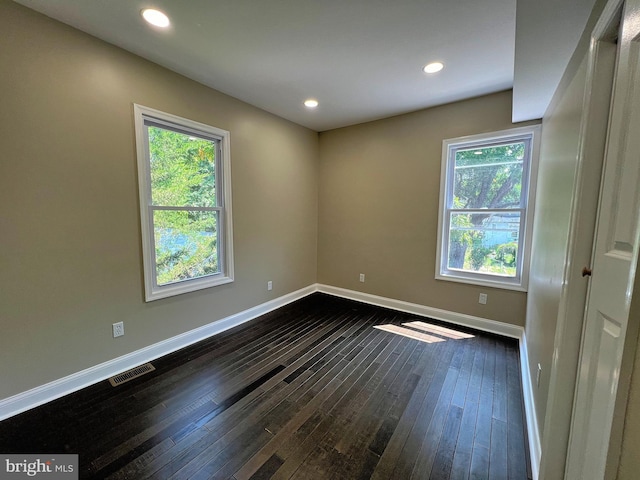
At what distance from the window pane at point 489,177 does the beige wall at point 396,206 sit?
0.24m

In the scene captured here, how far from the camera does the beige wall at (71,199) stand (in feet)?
5.47

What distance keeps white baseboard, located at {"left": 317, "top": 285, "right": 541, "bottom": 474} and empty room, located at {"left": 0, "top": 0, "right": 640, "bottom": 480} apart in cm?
4

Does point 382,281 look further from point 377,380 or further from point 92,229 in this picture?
point 92,229

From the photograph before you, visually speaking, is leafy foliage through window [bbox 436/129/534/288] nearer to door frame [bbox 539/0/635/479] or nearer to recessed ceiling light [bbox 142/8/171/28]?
door frame [bbox 539/0/635/479]

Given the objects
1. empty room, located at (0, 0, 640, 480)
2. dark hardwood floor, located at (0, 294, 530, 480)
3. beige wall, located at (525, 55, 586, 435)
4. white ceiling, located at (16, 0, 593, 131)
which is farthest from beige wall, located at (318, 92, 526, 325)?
beige wall, located at (525, 55, 586, 435)

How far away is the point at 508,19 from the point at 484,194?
176cm

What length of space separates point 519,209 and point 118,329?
4098 mm

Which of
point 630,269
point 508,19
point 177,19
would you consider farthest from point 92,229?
point 508,19

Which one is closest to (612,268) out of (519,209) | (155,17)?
(519,209)

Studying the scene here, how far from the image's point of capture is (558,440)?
1.17 m

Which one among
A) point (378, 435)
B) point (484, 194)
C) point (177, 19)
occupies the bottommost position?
point (378, 435)

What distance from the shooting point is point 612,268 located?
887 mm

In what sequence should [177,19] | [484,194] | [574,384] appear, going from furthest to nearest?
[484,194] → [177,19] → [574,384]

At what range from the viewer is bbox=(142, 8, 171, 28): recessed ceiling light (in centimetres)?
166
